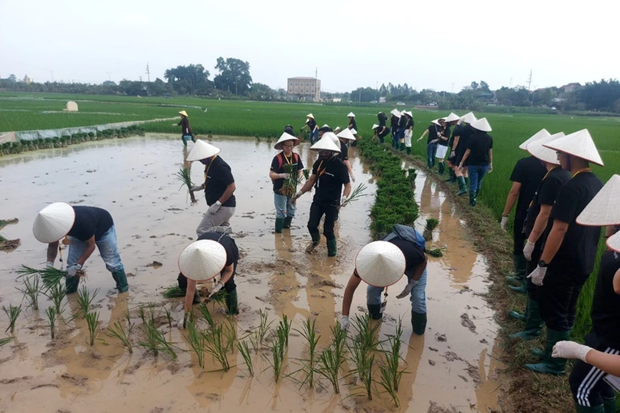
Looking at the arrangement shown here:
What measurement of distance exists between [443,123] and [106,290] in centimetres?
872

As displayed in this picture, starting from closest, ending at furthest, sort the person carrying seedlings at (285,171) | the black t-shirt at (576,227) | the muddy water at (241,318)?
the black t-shirt at (576,227)
the muddy water at (241,318)
the person carrying seedlings at (285,171)

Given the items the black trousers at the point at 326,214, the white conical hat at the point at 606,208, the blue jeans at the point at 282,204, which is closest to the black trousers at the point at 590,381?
the white conical hat at the point at 606,208

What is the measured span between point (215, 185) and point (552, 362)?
3.67m

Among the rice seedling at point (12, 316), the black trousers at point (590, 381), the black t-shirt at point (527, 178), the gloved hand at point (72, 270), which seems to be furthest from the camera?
the black t-shirt at point (527, 178)

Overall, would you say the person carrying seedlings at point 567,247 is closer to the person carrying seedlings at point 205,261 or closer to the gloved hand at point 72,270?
the person carrying seedlings at point 205,261

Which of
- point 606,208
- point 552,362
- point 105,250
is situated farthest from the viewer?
point 105,250

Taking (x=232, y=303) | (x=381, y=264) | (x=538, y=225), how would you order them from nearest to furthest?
(x=381, y=264) → (x=538, y=225) → (x=232, y=303)

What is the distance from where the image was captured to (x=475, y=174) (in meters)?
7.34

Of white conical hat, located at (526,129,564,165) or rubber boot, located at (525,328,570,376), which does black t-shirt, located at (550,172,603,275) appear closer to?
rubber boot, located at (525,328,570,376)

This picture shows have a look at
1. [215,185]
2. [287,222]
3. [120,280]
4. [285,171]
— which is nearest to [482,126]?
[285,171]

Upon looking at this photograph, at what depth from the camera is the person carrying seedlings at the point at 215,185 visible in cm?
457

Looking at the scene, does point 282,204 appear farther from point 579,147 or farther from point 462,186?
point 462,186

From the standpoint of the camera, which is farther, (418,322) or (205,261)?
(418,322)

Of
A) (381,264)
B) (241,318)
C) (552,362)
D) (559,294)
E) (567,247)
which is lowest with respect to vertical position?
(241,318)
